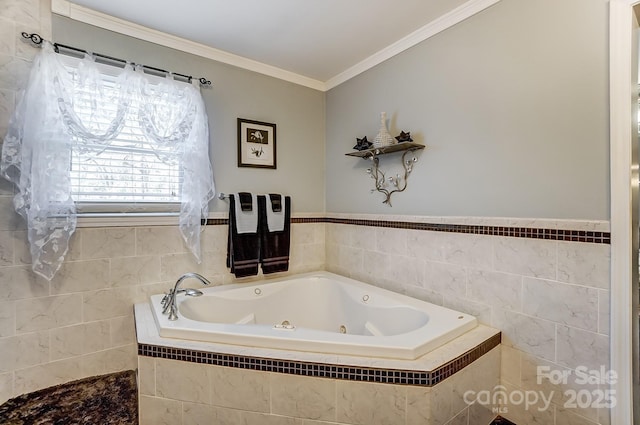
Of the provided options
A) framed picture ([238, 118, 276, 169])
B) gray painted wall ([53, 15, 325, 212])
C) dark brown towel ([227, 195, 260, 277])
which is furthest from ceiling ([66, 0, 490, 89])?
dark brown towel ([227, 195, 260, 277])

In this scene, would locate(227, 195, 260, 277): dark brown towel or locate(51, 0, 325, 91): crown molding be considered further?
locate(227, 195, 260, 277): dark brown towel

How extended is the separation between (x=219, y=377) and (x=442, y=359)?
102 cm

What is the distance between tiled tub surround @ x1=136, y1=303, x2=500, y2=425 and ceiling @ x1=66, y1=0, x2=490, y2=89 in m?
1.95

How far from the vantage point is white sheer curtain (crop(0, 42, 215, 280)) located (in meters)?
1.68

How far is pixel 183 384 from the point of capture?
1421 mm

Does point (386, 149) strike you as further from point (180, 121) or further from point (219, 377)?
point (219, 377)

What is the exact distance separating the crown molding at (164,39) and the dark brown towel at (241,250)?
1.13 metres

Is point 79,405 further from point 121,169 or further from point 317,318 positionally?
point 317,318

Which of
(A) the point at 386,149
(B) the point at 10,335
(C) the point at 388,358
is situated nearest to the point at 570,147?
(A) the point at 386,149

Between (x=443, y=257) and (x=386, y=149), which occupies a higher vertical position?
(x=386, y=149)

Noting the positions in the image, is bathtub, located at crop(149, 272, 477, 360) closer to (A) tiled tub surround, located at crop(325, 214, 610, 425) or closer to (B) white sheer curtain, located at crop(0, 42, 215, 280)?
(A) tiled tub surround, located at crop(325, 214, 610, 425)

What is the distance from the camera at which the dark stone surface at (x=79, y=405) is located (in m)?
1.53

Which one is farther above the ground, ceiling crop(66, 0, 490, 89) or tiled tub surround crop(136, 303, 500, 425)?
ceiling crop(66, 0, 490, 89)

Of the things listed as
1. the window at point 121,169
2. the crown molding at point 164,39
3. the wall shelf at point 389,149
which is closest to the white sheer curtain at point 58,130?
the window at point 121,169
